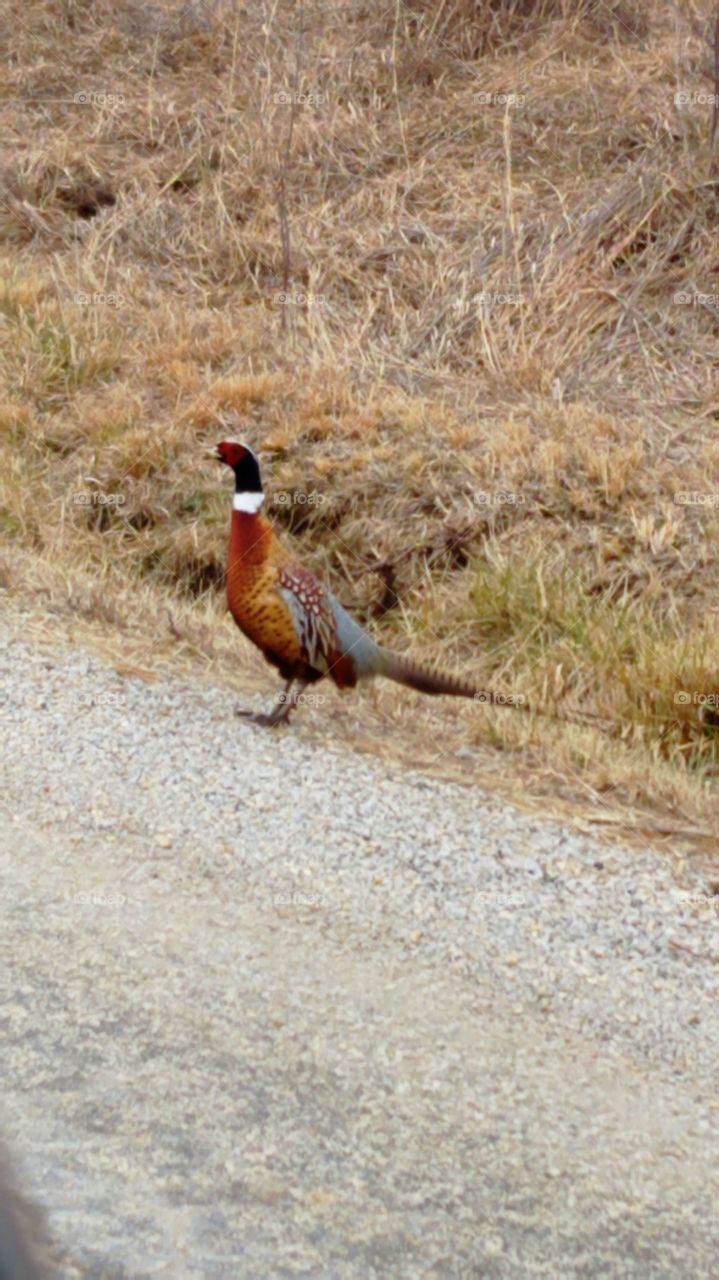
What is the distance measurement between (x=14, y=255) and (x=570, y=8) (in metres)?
4.47

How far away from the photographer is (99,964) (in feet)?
12.3

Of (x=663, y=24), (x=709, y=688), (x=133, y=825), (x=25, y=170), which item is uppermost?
(x=663, y=24)

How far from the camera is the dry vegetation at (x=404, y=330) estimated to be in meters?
7.65

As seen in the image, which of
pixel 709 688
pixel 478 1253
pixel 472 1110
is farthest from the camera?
pixel 709 688

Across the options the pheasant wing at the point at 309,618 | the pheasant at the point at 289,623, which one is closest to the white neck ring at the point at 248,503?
the pheasant at the point at 289,623

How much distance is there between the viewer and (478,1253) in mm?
2850

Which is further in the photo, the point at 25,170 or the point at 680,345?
the point at 25,170

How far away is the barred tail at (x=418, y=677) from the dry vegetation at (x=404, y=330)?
203 mm

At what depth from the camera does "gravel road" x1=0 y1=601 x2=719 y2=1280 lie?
2.91 metres

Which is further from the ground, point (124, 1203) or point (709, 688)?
point (124, 1203)

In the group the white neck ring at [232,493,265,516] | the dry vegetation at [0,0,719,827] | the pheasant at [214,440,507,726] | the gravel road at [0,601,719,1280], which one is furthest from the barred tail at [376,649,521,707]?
the white neck ring at [232,493,265,516]

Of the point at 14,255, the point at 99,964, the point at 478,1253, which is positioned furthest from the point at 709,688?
the point at 14,255

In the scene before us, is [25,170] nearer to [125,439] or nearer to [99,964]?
[125,439]

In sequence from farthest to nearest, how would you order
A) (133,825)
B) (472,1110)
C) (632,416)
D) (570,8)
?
(570,8) → (632,416) → (133,825) → (472,1110)
